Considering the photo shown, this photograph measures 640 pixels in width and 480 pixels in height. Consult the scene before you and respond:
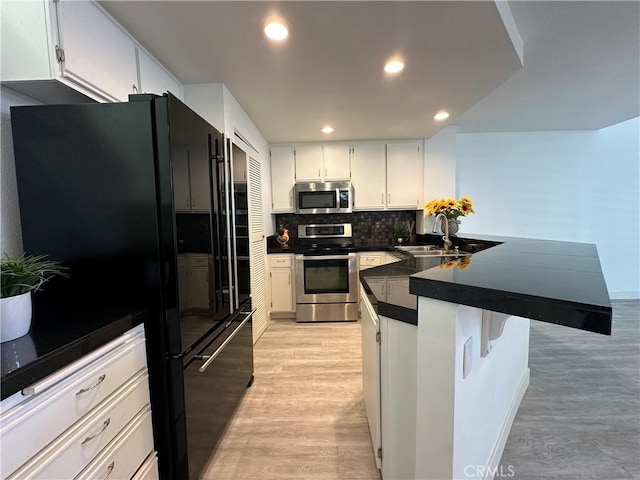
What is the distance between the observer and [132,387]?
106 centimetres

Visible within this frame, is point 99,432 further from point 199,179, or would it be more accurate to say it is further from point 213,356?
point 199,179

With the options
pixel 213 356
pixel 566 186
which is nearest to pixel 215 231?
pixel 213 356

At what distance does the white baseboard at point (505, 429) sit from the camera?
1.33 metres

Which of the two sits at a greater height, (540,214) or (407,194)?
(407,194)

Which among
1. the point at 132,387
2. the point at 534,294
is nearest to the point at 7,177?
the point at 132,387

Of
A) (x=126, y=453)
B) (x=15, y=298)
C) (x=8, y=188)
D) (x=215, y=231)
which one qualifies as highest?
(x=8, y=188)

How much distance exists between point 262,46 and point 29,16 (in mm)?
998

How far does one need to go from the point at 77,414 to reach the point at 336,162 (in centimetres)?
348

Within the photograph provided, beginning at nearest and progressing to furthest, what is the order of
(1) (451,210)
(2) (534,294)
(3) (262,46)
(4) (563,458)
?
(2) (534,294)
(4) (563,458)
(3) (262,46)
(1) (451,210)

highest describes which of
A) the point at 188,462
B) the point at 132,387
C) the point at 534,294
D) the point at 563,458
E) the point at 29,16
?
the point at 29,16

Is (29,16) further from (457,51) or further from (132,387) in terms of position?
(457,51)

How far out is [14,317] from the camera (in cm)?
84

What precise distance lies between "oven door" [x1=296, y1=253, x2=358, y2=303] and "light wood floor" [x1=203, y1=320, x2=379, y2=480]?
2.62 ft

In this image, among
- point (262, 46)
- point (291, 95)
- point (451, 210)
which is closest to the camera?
point (262, 46)
